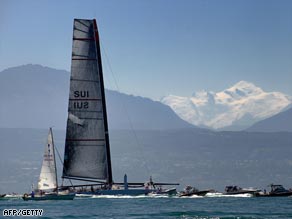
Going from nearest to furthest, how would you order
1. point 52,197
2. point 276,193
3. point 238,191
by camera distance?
point 52,197, point 276,193, point 238,191

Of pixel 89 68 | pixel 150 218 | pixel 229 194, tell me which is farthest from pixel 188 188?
pixel 150 218

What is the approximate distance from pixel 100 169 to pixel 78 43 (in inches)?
833

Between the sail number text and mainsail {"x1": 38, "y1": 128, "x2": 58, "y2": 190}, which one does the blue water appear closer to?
the sail number text

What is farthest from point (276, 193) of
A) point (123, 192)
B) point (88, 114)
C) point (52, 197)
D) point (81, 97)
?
point (52, 197)

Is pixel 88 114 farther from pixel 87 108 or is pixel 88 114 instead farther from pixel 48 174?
pixel 48 174

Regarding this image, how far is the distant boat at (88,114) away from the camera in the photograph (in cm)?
13162

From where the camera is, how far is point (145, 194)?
429ft

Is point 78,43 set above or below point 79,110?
above

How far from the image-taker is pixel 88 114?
132250mm

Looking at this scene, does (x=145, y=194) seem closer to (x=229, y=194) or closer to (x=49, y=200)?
(x=49, y=200)

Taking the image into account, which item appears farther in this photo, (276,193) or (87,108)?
Result: (276,193)

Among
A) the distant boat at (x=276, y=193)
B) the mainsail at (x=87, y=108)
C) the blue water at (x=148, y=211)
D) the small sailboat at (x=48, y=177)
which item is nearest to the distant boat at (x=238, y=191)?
the distant boat at (x=276, y=193)

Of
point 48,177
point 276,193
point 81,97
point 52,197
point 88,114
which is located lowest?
point 52,197

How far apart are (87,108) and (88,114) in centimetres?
100
